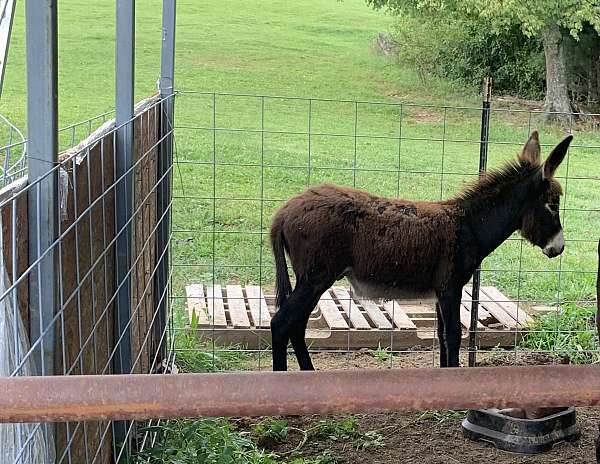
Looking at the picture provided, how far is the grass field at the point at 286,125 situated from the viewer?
7980 millimetres

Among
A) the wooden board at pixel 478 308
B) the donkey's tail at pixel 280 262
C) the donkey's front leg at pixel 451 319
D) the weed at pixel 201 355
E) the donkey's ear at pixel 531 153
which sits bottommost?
the weed at pixel 201 355

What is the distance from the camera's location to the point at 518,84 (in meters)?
21.6

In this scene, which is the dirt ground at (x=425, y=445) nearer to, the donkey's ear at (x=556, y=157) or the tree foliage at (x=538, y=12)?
the donkey's ear at (x=556, y=157)

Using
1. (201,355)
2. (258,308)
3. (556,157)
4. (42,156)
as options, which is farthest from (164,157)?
(42,156)

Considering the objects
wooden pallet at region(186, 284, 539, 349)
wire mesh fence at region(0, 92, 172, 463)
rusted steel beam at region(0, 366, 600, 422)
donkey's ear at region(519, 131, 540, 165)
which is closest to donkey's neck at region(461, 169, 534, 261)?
donkey's ear at region(519, 131, 540, 165)

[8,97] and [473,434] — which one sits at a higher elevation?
[8,97]

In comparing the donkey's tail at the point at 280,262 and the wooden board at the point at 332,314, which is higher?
the donkey's tail at the point at 280,262

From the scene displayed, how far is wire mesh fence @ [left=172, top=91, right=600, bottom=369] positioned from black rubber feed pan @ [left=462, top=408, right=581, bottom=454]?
112 centimetres

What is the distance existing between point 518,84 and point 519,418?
18.3 meters

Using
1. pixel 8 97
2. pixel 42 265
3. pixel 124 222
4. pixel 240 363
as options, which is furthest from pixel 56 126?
pixel 8 97

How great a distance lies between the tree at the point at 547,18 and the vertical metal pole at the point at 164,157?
1280 cm

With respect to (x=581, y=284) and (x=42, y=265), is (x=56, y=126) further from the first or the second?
(x=581, y=284)

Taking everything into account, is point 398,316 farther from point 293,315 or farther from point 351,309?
point 293,315

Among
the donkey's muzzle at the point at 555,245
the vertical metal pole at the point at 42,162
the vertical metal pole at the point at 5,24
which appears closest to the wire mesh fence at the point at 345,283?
the donkey's muzzle at the point at 555,245
